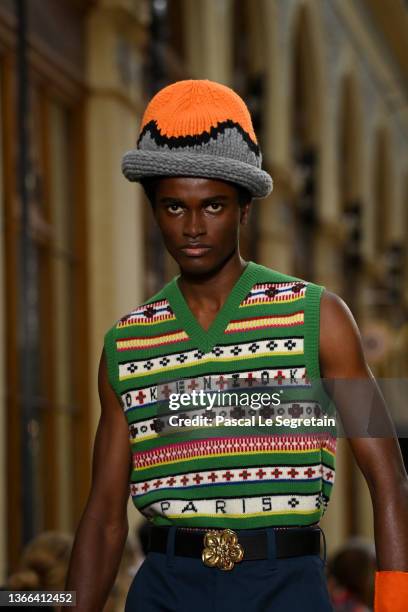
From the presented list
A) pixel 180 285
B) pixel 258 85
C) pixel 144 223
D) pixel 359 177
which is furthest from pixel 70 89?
pixel 359 177

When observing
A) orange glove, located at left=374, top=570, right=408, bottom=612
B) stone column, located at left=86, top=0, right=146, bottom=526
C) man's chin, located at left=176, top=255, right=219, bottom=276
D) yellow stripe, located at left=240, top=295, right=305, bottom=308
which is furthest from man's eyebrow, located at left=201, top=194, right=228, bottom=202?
stone column, located at left=86, top=0, right=146, bottom=526

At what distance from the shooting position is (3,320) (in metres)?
7.90

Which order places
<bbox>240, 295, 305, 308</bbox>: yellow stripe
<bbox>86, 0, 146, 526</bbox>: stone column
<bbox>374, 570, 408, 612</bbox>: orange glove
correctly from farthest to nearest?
<bbox>86, 0, 146, 526</bbox>: stone column → <bbox>240, 295, 305, 308</bbox>: yellow stripe → <bbox>374, 570, 408, 612</bbox>: orange glove

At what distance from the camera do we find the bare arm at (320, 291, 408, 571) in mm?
2553

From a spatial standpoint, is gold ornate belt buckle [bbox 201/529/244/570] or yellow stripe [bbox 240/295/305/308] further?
yellow stripe [bbox 240/295/305/308]

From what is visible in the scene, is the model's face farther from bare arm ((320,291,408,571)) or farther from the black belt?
the black belt

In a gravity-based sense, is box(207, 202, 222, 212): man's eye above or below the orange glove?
above

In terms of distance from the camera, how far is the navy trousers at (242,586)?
2.60 meters

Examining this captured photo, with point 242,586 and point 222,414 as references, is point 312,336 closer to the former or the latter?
point 222,414

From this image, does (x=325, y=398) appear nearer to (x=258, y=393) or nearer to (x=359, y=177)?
(x=258, y=393)

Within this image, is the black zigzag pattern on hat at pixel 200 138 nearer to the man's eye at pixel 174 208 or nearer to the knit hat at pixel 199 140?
the knit hat at pixel 199 140

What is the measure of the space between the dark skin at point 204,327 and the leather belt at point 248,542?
0.47 feet

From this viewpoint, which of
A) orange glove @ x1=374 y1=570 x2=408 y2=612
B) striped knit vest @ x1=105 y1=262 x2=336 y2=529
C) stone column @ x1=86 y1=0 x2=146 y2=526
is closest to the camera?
orange glove @ x1=374 y1=570 x2=408 y2=612

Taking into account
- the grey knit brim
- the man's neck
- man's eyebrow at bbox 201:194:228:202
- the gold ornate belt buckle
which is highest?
the grey knit brim
